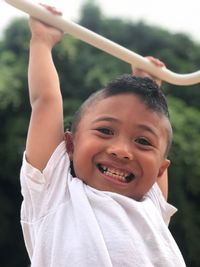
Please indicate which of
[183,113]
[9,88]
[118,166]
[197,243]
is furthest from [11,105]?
[118,166]

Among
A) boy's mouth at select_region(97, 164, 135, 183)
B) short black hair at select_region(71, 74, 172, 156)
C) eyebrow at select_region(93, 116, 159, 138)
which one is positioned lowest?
boy's mouth at select_region(97, 164, 135, 183)

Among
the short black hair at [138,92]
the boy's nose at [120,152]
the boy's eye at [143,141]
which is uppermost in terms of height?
the short black hair at [138,92]

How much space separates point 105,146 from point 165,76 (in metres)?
0.20

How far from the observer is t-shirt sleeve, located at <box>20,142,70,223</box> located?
685 mm

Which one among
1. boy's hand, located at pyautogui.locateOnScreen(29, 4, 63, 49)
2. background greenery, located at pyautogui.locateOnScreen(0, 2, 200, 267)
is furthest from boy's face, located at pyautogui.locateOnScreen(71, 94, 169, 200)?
background greenery, located at pyautogui.locateOnScreen(0, 2, 200, 267)

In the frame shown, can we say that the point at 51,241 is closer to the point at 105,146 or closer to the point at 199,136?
the point at 105,146

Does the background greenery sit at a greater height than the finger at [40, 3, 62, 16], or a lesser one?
lesser

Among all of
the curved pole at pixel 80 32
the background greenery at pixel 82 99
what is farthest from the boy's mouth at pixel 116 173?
the background greenery at pixel 82 99

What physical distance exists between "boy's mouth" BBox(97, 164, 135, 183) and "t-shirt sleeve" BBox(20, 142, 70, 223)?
0.05 m

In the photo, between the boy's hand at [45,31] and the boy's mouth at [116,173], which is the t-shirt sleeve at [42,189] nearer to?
the boy's mouth at [116,173]

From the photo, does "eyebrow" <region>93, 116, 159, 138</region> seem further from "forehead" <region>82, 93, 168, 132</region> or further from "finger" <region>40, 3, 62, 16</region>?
"finger" <region>40, 3, 62, 16</region>

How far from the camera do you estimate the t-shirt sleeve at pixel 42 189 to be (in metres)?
0.68

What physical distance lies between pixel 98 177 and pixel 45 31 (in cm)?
21

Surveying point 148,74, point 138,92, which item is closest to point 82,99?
point 148,74
